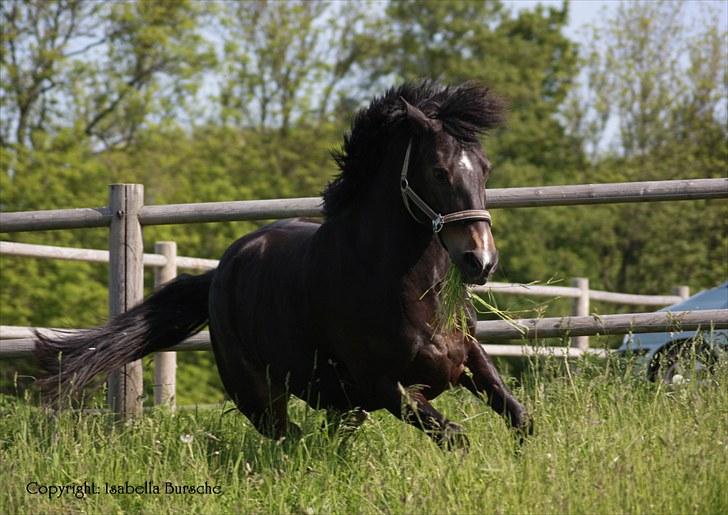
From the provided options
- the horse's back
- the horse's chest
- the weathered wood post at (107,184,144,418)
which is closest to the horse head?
the horse's chest

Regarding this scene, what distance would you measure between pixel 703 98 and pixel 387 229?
22865 millimetres

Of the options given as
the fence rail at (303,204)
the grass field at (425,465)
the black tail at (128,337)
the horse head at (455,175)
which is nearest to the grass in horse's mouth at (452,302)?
the horse head at (455,175)

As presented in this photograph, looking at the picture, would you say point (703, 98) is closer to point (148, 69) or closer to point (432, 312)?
point (148, 69)

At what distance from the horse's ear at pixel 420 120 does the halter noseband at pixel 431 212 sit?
0.33 ft

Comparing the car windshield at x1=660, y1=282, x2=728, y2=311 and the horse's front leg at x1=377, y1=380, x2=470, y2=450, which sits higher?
A: the car windshield at x1=660, y1=282, x2=728, y2=311

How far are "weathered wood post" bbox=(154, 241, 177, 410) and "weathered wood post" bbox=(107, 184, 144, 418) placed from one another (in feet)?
0.59

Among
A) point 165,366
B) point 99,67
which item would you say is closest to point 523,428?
point 165,366

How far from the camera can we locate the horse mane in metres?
4.62

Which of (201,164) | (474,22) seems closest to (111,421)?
(201,164)

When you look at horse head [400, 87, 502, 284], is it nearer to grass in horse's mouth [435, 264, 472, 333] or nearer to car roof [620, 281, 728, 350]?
grass in horse's mouth [435, 264, 472, 333]

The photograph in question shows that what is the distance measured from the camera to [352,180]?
504 centimetres

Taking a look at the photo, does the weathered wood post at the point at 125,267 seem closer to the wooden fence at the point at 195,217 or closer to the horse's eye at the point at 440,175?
the wooden fence at the point at 195,217

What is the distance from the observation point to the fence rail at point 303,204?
228 inches

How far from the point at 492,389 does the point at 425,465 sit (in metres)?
0.89
